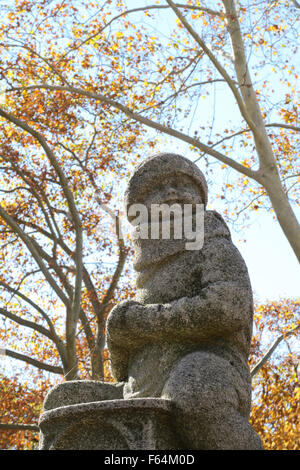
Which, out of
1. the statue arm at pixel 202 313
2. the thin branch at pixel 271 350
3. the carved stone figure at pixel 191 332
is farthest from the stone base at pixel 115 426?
the thin branch at pixel 271 350

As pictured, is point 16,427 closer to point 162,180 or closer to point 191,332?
point 162,180

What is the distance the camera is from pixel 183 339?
3535 millimetres

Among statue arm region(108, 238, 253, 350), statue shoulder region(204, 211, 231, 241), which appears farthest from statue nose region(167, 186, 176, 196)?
statue arm region(108, 238, 253, 350)

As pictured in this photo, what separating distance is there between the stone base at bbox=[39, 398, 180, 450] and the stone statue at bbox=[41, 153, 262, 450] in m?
0.01

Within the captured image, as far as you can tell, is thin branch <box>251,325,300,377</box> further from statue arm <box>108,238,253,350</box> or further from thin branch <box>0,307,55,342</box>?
statue arm <box>108,238,253,350</box>

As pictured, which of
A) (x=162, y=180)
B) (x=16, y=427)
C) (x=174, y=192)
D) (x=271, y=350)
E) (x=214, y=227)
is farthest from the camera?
(x=271, y=350)

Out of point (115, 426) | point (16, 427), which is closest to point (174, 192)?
point (115, 426)

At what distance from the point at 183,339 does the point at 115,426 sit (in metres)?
0.80

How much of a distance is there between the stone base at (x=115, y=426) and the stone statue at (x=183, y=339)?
14 mm

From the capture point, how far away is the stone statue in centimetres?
300

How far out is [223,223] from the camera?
4090 mm
